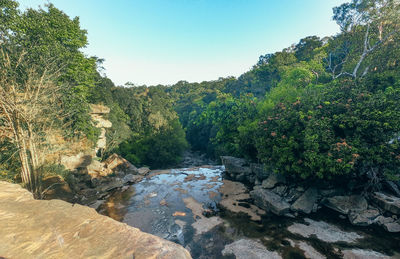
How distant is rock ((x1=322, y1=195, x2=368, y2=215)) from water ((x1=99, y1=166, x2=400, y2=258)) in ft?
1.85

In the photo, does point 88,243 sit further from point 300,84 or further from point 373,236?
point 300,84

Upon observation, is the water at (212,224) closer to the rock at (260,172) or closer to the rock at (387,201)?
the rock at (387,201)

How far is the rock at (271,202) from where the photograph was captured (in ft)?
41.6

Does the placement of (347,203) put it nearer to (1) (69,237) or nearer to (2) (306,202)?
(2) (306,202)

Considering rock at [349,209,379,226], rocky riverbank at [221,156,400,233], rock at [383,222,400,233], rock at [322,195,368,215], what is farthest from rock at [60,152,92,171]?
rock at [383,222,400,233]

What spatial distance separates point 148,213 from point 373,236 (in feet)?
46.4

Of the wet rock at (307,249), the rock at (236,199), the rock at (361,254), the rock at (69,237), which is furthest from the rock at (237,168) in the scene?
the rock at (69,237)

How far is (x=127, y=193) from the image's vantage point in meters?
17.5

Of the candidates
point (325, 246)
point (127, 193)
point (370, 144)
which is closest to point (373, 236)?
point (325, 246)

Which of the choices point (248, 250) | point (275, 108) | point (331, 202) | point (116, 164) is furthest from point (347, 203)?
point (116, 164)

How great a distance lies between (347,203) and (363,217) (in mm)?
1226

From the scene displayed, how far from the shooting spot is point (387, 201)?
1114 cm

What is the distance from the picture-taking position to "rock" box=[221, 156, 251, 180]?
21375 mm

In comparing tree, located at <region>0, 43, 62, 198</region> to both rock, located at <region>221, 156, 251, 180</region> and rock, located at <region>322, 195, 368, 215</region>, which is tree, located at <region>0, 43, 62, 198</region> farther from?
rock, located at <region>322, 195, 368, 215</region>
